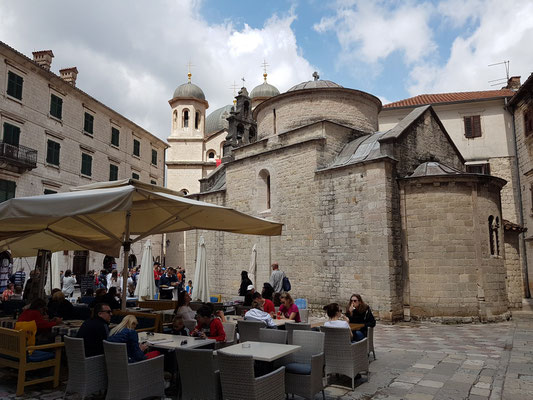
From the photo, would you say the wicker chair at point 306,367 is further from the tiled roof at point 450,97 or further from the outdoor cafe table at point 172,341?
the tiled roof at point 450,97

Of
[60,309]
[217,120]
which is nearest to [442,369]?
[60,309]

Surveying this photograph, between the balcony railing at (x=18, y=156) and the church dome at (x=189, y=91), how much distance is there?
67.9 ft

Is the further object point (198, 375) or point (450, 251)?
point (450, 251)

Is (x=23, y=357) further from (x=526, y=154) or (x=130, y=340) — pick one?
(x=526, y=154)

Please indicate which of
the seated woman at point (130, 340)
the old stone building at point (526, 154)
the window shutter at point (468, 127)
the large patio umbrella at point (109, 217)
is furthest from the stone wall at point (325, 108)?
the seated woman at point (130, 340)

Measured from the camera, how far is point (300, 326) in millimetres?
6625

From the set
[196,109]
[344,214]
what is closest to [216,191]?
[344,214]

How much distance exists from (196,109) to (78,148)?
1701 centimetres

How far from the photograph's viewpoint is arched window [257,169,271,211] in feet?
56.2

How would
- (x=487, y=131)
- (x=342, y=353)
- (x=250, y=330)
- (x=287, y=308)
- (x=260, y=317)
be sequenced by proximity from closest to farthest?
(x=342, y=353), (x=250, y=330), (x=260, y=317), (x=287, y=308), (x=487, y=131)

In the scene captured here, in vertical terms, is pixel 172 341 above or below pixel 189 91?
below

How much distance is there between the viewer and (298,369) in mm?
5117

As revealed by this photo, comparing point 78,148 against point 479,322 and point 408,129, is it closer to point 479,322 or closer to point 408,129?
point 408,129

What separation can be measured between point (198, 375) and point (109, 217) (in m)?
4.28
